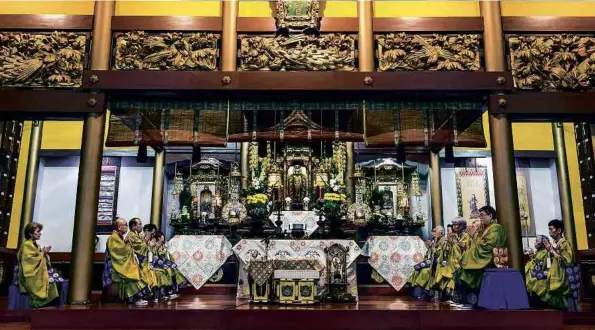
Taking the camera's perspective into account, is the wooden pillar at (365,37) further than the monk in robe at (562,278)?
Yes

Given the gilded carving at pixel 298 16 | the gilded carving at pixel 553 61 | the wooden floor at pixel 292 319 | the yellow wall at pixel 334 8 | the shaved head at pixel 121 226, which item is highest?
the yellow wall at pixel 334 8

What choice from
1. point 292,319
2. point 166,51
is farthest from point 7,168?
point 292,319

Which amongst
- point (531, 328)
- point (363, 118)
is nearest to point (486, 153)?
point (363, 118)

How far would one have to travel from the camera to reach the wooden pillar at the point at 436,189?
29.6 ft

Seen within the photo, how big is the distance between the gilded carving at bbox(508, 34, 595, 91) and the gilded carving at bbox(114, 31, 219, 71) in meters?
3.50

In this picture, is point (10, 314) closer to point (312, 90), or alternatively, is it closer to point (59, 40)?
point (59, 40)

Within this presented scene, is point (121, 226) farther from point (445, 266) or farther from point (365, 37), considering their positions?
point (445, 266)

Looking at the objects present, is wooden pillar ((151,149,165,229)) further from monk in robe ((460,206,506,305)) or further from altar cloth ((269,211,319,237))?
monk in robe ((460,206,506,305))

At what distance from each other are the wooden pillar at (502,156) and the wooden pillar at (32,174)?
731 cm

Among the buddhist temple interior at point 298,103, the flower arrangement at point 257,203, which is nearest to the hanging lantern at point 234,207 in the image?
the buddhist temple interior at point 298,103

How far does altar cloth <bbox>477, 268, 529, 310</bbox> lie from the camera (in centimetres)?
460

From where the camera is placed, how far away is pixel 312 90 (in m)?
5.81

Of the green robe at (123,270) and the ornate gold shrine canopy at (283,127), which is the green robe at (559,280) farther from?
the green robe at (123,270)

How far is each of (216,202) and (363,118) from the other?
11.1 ft
